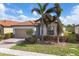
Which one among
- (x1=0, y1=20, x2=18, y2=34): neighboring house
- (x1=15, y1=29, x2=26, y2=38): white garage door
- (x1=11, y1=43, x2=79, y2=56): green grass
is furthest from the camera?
(x1=0, y1=20, x2=18, y2=34): neighboring house

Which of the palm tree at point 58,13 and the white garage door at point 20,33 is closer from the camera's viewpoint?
the palm tree at point 58,13

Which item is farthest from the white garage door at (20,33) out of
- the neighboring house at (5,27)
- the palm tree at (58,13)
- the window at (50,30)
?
the palm tree at (58,13)

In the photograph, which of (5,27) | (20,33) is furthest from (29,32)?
(5,27)

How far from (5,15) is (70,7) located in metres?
8.68

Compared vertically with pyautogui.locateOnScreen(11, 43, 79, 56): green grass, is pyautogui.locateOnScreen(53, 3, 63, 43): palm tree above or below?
above

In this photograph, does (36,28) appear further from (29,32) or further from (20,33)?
(20,33)

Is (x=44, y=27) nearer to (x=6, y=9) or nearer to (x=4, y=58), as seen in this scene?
(x=6, y=9)

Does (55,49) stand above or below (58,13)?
below

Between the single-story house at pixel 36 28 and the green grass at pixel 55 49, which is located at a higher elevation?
the single-story house at pixel 36 28

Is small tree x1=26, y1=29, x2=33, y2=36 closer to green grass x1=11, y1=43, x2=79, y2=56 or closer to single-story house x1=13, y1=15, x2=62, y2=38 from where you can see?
single-story house x1=13, y1=15, x2=62, y2=38

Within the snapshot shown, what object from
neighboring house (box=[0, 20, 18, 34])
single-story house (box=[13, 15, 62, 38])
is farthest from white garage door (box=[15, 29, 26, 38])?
neighboring house (box=[0, 20, 18, 34])

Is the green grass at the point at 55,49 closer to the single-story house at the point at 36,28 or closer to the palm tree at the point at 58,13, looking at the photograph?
the palm tree at the point at 58,13

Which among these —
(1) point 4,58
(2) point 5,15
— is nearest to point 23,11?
(2) point 5,15

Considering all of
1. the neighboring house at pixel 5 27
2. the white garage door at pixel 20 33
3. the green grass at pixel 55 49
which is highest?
the neighboring house at pixel 5 27
